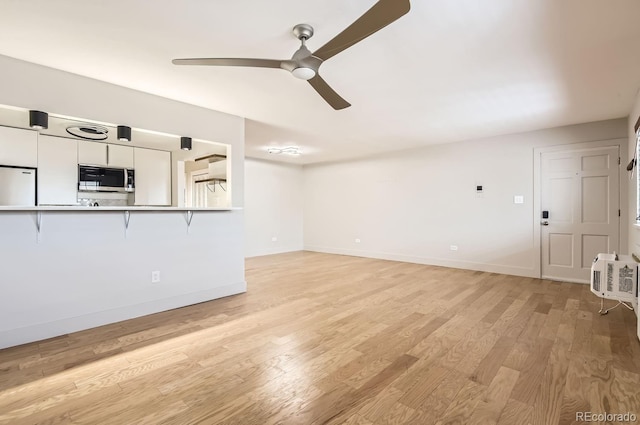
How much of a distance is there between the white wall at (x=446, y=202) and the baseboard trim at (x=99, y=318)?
154 inches

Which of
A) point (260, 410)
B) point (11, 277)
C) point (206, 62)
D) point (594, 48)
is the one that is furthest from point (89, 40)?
point (594, 48)

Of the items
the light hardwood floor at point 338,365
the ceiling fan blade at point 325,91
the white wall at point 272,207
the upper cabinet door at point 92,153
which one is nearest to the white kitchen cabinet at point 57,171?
the upper cabinet door at point 92,153

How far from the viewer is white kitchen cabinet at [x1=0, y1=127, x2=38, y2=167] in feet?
11.9

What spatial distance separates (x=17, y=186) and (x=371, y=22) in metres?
4.61

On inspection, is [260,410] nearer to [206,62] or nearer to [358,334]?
[358,334]

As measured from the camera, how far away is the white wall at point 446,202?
193 inches

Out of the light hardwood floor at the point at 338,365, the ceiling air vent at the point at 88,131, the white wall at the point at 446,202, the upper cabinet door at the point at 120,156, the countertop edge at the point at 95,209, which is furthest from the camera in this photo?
the white wall at the point at 446,202

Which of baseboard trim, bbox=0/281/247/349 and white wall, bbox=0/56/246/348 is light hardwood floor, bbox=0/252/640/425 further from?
white wall, bbox=0/56/246/348

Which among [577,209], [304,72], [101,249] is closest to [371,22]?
[304,72]

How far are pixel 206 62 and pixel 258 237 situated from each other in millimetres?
5639

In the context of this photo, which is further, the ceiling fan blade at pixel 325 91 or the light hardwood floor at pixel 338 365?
the ceiling fan blade at pixel 325 91

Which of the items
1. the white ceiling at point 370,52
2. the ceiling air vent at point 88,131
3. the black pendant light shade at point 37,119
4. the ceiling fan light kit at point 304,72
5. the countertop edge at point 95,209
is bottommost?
the countertop edge at point 95,209

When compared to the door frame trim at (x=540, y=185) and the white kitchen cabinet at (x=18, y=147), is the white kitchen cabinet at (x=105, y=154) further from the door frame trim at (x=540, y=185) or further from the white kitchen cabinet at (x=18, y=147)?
the door frame trim at (x=540, y=185)

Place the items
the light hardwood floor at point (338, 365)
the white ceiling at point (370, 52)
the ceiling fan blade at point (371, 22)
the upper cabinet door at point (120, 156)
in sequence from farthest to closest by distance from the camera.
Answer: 1. the upper cabinet door at point (120, 156)
2. the white ceiling at point (370, 52)
3. the light hardwood floor at point (338, 365)
4. the ceiling fan blade at point (371, 22)
